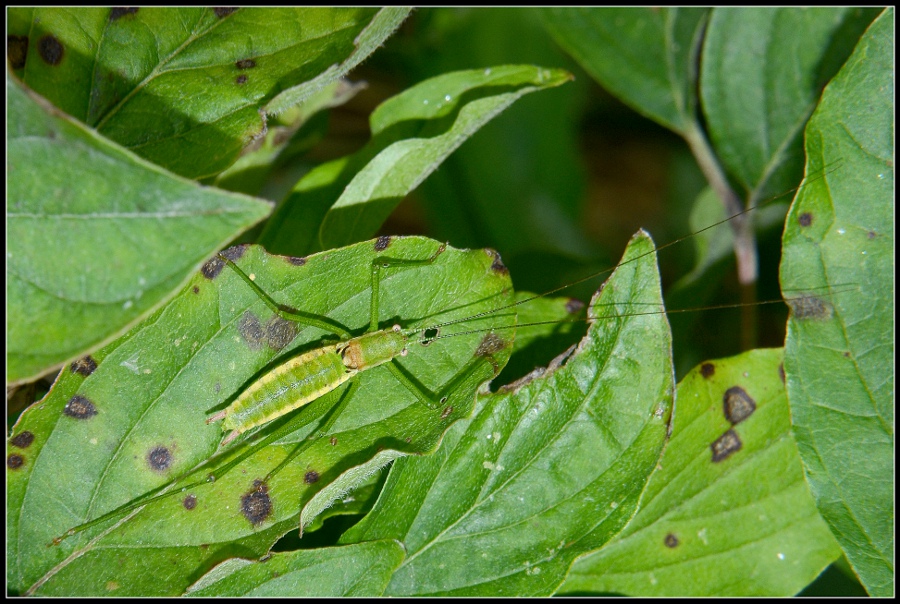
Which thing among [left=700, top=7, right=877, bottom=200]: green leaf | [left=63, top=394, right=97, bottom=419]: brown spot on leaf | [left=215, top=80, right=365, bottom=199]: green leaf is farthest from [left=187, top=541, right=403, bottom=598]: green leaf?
[left=700, top=7, right=877, bottom=200]: green leaf

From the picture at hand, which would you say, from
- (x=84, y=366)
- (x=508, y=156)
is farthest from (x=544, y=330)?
(x=508, y=156)

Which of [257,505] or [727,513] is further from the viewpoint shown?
[727,513]

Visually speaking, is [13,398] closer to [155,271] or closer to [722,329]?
[155,271]

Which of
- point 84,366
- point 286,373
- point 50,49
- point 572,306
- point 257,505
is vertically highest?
point 50,49

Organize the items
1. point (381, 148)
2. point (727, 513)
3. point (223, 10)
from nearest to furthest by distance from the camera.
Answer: point (223, 10) < point (727, 513) < point (381, 148)

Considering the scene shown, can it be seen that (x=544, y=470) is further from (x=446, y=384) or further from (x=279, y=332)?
(x=279, y=332)

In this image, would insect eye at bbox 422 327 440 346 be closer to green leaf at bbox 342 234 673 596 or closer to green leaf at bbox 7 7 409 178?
green leaf at bbox 342 234 673 596

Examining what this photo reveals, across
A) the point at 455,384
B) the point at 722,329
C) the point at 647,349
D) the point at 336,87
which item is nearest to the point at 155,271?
the point at 455,384

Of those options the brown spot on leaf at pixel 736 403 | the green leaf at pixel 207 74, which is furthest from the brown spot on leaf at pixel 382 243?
the brown spot on leaf at pixel 736 403
